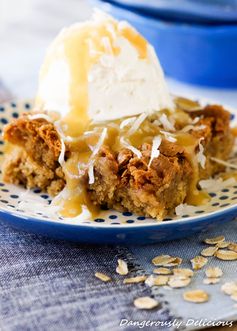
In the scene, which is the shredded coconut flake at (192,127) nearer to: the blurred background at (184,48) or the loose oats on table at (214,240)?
the loose oats on table at (214,240)

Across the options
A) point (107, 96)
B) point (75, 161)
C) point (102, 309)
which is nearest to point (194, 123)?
point (107, 96)

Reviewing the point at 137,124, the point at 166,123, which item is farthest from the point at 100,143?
the point at 166,123

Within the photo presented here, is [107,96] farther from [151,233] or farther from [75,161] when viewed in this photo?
[151,233]

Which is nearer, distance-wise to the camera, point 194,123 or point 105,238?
point 105,238

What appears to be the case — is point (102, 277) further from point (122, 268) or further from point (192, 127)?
point (192, 127)

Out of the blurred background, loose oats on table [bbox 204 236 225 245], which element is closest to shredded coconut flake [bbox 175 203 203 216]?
loose oats on table [bbox 204 236 225 245]

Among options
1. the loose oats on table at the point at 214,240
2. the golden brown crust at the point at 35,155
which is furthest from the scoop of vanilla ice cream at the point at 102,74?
the loose oats on table at the point at 214,240

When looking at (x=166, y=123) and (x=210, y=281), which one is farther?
(x=166, y=123)
